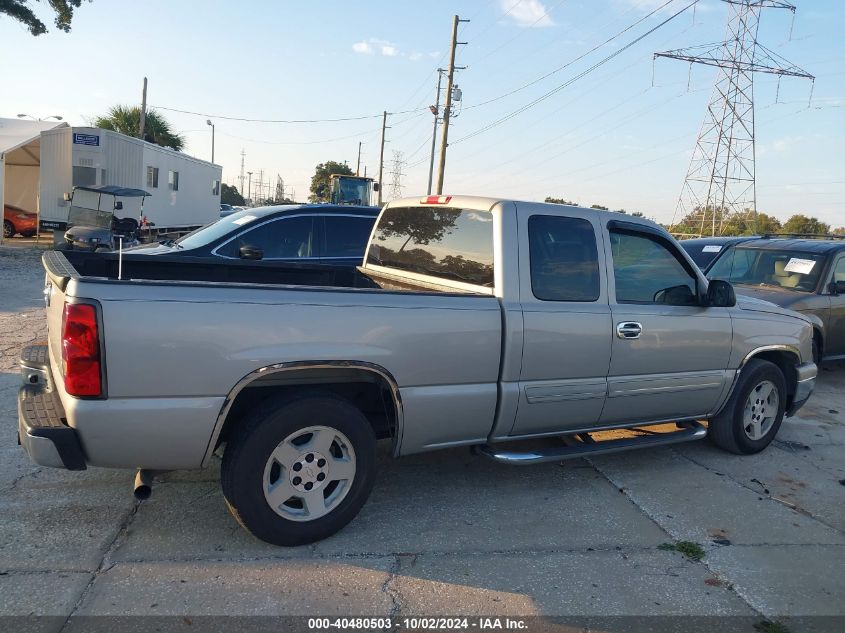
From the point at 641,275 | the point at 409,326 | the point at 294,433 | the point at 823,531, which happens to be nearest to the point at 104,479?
the point at 294,433

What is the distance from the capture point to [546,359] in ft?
13.4

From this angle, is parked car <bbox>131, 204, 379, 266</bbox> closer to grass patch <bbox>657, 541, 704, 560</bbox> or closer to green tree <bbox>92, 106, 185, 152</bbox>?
grass patch <bbox>657, 541, 704, 560</bbox>

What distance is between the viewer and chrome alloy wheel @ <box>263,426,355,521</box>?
3.45 meters

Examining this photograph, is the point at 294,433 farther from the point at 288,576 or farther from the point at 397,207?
the point at 397,207

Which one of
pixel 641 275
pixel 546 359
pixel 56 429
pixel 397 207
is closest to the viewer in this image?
pixel 56 429

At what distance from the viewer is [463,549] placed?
3678 millimetres

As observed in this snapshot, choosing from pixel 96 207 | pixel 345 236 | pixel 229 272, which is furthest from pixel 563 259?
pixel 96 207

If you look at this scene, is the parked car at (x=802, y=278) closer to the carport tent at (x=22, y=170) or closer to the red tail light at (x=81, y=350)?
the red tail light at (x=81, y=350)

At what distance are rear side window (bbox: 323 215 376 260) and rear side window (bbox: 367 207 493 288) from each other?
2.68 meters

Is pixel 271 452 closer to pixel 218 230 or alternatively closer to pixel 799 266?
pixel 218 230

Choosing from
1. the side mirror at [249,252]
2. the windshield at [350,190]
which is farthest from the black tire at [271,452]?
the windshield at [350,190]

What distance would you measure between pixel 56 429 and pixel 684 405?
13.2 feet

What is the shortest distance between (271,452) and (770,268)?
760 cm

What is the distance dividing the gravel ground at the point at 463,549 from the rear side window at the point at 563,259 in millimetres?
1365
